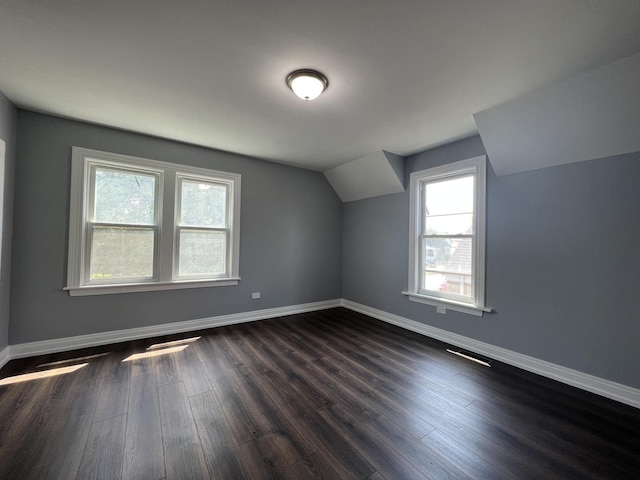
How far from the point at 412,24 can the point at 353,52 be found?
406mm

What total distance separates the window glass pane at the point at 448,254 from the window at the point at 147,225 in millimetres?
2893

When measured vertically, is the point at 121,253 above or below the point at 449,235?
below

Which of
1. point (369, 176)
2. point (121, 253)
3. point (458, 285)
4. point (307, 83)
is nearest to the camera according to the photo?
point (307, 83)

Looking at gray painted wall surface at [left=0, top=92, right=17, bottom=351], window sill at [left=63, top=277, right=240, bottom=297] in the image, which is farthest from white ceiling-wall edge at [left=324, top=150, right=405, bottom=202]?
gray painted wall surface at [left=0, top=92, right=17, bottom=351]

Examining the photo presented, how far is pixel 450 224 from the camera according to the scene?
341cm

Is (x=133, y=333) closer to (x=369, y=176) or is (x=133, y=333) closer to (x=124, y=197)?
(x=124, y=197)

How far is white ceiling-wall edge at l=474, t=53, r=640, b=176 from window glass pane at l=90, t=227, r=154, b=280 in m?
4.23

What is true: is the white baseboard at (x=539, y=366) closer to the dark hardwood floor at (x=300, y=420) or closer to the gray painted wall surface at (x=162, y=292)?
the dark hardwood floor at (x=300, y=420)

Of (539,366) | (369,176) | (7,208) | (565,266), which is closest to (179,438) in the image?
(7,208)

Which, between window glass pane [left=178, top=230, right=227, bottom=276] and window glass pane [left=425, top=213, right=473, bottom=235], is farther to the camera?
window glass pane [left=178, top=230, right=227, bottom=276]

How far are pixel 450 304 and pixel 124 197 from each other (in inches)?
174

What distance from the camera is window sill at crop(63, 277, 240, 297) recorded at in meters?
2.91

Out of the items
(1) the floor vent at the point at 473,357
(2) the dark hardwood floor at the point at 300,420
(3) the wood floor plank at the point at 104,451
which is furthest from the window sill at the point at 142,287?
(1) the floor vent at the point at 473,357

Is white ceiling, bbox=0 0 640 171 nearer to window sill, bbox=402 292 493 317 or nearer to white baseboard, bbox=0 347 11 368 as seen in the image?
window sill, bbox=402 292 493 317
